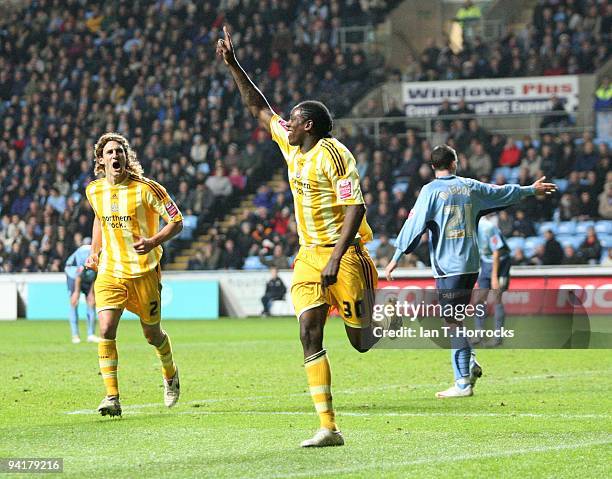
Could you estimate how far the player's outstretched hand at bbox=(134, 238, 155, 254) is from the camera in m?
9.79

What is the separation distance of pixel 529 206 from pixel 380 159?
152 inches

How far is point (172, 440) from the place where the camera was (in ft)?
26.3

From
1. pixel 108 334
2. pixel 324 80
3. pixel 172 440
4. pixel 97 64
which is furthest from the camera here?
pixel 97 64

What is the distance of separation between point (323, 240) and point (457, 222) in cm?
332

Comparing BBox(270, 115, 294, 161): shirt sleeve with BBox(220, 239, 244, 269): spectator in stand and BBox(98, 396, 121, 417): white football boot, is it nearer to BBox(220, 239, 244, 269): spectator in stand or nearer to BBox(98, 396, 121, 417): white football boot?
BBox(98, 396, 121, 417): white football boot

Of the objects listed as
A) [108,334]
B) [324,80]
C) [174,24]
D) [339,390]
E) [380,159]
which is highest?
[174,24]

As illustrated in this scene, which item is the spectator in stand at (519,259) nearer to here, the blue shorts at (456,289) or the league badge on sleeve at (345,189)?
the blue shorts at (456,289)

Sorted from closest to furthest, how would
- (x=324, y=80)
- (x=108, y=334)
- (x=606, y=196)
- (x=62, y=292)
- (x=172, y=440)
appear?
1. (x=172, y=440)
2. (x=108, y=334)
3. (x=606, y=196)
4. (x=62, y=292)
5. (x=324, y=80)

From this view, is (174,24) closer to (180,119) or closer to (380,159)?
(180,119)

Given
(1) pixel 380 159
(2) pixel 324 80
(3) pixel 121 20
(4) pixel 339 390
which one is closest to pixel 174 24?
(3) pixel 121 20

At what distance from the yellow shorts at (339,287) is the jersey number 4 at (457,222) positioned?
3137mm

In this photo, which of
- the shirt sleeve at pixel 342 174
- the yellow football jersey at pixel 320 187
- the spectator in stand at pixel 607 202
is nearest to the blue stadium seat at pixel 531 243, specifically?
the spectator in stand at pixel 607 202

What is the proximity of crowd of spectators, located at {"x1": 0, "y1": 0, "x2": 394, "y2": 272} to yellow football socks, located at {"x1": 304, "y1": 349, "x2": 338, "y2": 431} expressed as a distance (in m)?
23.3

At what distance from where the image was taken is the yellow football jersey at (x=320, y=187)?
26.0ft
